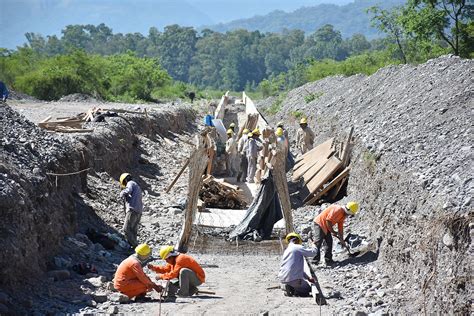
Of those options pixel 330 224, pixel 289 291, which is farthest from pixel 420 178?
pixel 289 291

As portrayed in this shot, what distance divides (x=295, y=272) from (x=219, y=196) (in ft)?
22.7

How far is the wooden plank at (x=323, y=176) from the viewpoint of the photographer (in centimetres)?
1747

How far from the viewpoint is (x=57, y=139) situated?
14727mm

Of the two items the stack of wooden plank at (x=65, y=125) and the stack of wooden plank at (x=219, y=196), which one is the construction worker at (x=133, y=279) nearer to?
the stack of wooden plank at (x=219, y=196)

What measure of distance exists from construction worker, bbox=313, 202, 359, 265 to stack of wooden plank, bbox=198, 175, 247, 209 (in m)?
4.92

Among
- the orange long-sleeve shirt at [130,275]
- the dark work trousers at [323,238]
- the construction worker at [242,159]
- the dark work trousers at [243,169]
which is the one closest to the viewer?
the orange long-sleeve shirt at [130,275]

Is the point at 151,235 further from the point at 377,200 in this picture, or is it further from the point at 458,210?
the point at 458,210

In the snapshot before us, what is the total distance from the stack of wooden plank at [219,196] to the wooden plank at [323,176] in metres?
1.56

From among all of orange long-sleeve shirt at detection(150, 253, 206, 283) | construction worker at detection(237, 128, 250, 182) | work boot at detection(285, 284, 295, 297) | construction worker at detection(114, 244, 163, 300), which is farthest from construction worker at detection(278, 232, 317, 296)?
construction worker at detection(237, 128, 250, 182)

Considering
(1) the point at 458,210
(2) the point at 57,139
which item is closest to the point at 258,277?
(1) the point at 458,210

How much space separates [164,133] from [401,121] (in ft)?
45.9

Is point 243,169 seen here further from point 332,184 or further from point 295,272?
point 295,272

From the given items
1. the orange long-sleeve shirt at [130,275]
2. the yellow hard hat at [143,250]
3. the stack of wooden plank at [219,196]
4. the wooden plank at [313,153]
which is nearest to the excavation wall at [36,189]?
the orange long-sleeve shirt at [130,275]

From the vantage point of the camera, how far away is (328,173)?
17.6m
